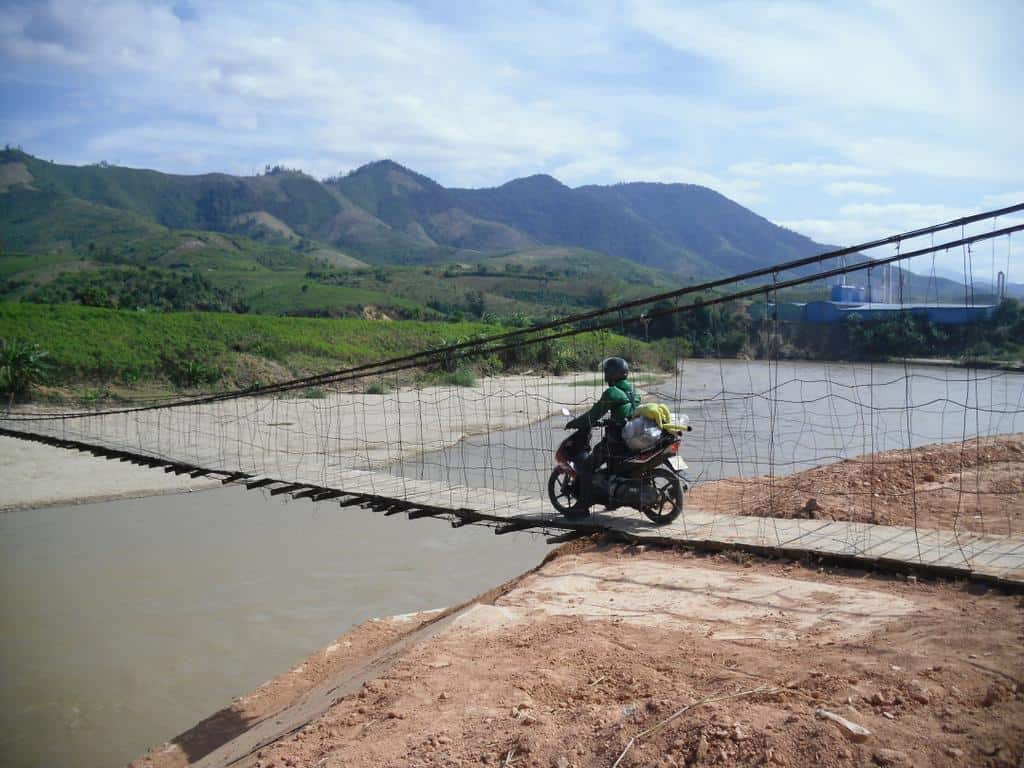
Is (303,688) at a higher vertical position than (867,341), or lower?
lower

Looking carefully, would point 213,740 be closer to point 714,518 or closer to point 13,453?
point 714,518

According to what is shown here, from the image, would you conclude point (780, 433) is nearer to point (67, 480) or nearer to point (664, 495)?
point (664, 495)

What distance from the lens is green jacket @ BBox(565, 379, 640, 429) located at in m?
5.03

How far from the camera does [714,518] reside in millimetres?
5254

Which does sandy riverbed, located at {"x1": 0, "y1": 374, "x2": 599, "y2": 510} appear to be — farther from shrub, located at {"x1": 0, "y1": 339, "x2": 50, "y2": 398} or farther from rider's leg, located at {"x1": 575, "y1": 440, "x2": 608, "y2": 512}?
rider's leg, located at {"x1": 575, "y1": 440, "x2": 608, "y2": 512}

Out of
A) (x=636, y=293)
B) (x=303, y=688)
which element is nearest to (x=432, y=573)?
(x=303, y=688)

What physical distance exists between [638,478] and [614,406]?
1.60 ft

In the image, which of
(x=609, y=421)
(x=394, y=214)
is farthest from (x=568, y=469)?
(x=394, y=214)

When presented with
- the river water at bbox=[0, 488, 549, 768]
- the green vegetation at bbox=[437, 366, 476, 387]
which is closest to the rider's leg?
the river water at bbox=[0, 488, 549, 768]

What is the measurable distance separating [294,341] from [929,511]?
816 inches

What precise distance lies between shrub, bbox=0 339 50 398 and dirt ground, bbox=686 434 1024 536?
14.5 m

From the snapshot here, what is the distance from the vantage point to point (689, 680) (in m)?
2.90

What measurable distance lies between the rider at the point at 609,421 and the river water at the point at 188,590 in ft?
3.21

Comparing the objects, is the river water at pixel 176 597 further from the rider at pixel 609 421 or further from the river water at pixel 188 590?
the rider at pixel 609 421
